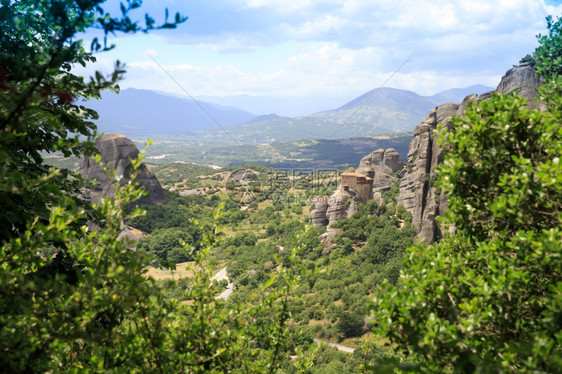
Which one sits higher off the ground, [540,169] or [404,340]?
[540,169]

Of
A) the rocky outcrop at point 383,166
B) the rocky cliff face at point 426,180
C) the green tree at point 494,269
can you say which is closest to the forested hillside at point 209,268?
the green tree at point 494,269

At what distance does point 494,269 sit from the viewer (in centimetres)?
372

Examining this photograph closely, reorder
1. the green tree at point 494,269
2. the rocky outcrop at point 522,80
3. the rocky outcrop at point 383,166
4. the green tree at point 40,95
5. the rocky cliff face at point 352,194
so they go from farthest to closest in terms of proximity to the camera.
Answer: the rocky outcrop at point 383,166
the rocky cliff face at point 352,194
the rocky outcrop at point 522,80
the green tree at point 494,269
the green tree at point 40,95

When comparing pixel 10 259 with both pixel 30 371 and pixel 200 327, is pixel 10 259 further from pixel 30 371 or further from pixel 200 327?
pixel 200 327

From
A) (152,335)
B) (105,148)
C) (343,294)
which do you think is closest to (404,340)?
(152,335)

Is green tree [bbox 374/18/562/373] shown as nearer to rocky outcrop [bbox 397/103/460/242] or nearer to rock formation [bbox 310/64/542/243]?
rock formation [bbox 310/64/542/243]

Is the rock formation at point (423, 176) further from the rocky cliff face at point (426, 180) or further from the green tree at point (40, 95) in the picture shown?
the green tree at point (40, 95)

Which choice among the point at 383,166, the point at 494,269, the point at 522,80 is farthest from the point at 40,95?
the point at 383,166

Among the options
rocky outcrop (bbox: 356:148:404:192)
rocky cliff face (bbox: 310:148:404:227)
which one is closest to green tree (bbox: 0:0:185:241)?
rocky cliff face (bbox: 310:148:404:227)

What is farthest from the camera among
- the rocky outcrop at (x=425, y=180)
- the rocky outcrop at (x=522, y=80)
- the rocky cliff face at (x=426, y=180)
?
the rocky outcrop at (x=425, y=180)

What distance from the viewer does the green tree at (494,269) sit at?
3260 millimetres

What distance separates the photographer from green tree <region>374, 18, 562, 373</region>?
3.26 m

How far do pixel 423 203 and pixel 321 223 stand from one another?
47.9 ft

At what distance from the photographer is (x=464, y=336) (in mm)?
3445
